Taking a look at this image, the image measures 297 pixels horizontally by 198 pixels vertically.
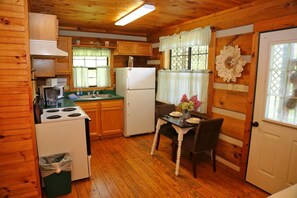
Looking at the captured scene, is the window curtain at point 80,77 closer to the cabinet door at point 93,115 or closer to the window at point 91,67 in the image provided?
the window at point 91,67

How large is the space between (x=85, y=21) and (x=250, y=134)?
3484 millimetres

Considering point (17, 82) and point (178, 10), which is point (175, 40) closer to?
point (178, 10)

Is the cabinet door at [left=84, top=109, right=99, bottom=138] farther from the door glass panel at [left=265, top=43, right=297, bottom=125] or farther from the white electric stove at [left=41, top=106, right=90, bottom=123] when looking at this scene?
the door glass panel at [left=265, top=43, right=297, bottom=125]

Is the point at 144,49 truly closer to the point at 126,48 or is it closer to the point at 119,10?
the point at 126,48

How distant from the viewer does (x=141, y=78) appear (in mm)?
4293

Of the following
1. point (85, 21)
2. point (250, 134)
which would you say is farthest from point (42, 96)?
point (250, 134)

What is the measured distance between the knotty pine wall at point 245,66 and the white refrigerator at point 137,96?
60.7 inches

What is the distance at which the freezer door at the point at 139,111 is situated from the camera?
14.0ft

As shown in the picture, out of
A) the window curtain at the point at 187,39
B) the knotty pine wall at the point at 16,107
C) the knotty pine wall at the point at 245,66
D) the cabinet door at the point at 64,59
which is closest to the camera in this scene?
the knotty pine wall at the point at 16,107

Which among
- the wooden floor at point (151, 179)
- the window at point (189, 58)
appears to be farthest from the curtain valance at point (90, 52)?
the wooden floor at point (151, 179)

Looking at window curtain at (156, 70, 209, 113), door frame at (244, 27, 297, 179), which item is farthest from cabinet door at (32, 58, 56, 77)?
door frame at (244, 27, 297, 179)

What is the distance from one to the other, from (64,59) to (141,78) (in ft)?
5.40

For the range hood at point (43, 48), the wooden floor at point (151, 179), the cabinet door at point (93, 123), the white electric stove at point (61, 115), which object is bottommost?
the wooden floor at point (151, 179)

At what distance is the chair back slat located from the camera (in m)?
2.67
